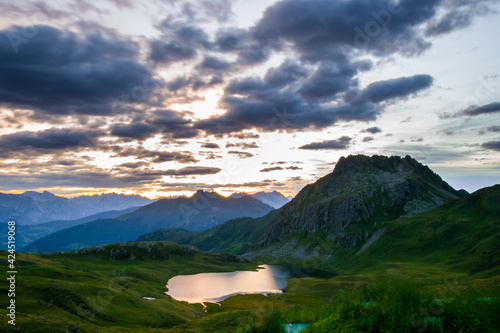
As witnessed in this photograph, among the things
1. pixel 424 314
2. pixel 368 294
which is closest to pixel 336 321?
pixel 368 294

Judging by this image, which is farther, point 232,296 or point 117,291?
point 232,296

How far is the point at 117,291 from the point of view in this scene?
9244 cm

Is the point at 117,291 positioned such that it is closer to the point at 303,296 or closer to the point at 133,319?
the point at 133,319

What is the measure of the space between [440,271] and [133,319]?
603ft

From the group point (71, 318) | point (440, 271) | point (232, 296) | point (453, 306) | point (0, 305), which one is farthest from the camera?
point (440, 271)

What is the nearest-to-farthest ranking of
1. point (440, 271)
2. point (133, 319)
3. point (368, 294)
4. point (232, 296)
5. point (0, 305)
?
point (368, 294) < point (0, 305) < point (133, 319) < point (232, 296) < point (440, 271)

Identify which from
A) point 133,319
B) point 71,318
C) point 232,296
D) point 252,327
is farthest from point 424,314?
point 232,296

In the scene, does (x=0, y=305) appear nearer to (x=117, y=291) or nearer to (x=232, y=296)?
(x=117, y=291)

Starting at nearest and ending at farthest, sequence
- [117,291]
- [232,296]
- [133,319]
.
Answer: [133,319]
[117,291]
[232,296]

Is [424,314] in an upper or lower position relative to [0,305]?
upper

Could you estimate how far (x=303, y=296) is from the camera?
154 m

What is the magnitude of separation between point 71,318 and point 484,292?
6928cm

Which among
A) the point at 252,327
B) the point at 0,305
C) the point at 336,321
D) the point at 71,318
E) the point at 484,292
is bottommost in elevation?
the point at 71,318

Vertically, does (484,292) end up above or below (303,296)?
above
